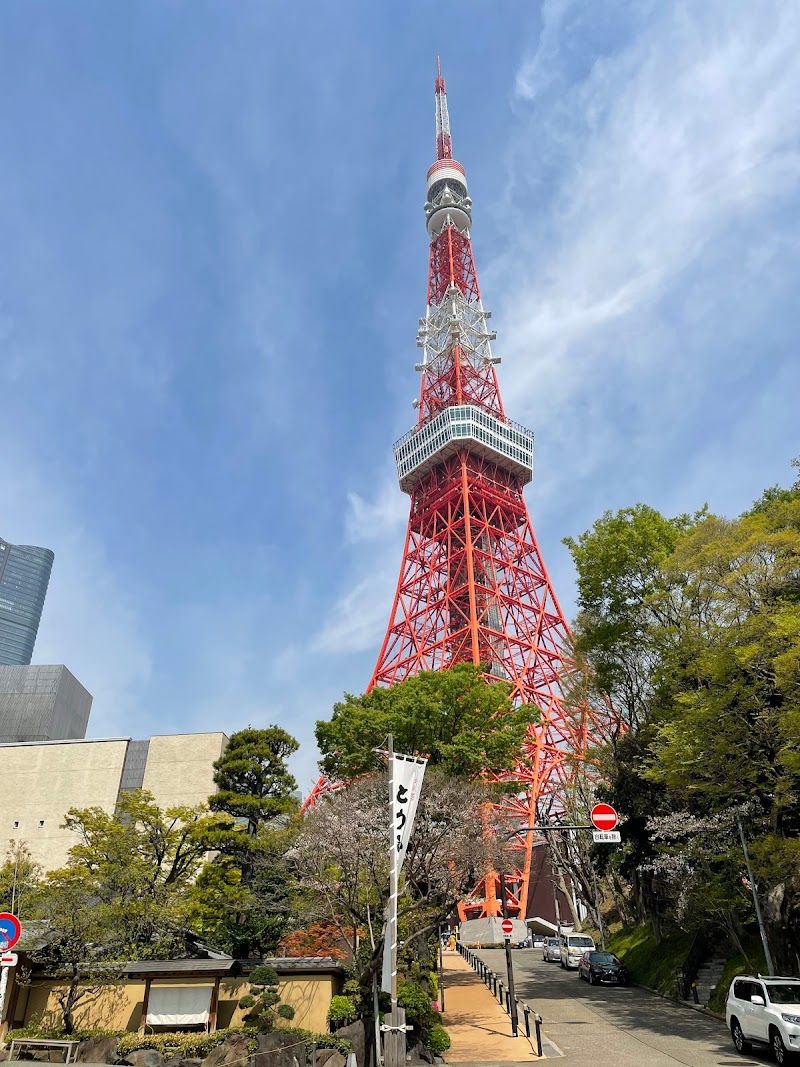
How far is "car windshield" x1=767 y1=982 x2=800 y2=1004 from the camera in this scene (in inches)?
480

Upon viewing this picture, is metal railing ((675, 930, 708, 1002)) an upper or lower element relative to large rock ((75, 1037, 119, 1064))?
upper

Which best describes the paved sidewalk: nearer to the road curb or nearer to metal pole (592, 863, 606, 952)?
the road curb

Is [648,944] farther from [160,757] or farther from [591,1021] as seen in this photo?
[160,757]

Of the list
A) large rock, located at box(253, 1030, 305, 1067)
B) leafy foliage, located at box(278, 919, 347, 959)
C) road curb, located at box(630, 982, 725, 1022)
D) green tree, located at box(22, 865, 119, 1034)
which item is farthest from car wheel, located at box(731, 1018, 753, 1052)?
green tree, located at box(22, 865, 119, 1034)

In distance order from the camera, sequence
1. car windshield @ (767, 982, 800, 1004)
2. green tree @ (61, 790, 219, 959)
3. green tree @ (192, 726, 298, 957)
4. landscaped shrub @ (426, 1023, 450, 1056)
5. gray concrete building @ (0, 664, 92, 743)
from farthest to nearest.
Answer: gray concrete building @ (0, 664, 92, 743) → green tree @ (192, 726, 298, 957) → green tree @ (61, 790, 219, 959) → landscaped shrub @ (426, 1023, 450, 1056) → car windshield @ (767, 982, 800, 1004)

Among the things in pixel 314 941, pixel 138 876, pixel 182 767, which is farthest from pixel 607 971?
pixel 182 767

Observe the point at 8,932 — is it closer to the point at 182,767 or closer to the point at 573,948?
the point at 573,948

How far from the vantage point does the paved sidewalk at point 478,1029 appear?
14.3m

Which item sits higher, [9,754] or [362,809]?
[9,754]

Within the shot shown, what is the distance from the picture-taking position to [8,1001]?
1725 cm

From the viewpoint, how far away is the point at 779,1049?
11.7m

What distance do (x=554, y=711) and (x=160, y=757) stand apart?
2232 centimetres

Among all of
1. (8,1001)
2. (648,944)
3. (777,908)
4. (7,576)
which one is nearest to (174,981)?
(8,1001)

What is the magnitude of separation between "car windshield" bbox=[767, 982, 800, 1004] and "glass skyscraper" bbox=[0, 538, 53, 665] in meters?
197
